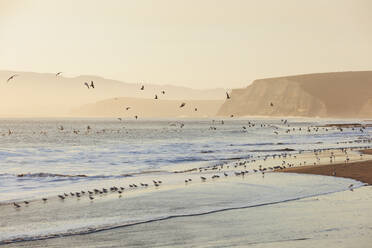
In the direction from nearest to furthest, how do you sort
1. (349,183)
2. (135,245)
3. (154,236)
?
(135,245) < (154,236) < (349,183)

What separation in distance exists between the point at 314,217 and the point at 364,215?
168cm

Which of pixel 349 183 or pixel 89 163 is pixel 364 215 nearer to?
pixel 349 183

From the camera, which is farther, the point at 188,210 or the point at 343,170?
the point at 343,170

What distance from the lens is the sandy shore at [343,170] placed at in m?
30.2

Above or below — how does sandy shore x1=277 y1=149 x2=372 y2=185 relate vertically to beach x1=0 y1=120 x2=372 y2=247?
above

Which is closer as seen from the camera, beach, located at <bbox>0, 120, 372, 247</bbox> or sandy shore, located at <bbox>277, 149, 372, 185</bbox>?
beach, located at <bbox>0, 120, 372, 247</bbox>

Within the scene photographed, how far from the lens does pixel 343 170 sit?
33.2 metres

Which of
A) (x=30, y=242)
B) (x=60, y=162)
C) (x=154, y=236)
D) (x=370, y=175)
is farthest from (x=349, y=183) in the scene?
(x=60, y=162)

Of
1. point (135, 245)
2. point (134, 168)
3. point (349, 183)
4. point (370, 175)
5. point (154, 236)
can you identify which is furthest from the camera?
point (134, 168)

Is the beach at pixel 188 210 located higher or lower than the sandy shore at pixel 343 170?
lower

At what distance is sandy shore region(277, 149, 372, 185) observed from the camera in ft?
99.0

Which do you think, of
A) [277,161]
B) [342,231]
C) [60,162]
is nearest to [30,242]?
[342,231]

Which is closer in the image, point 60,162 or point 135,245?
point 135,245

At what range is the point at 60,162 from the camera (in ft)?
157
